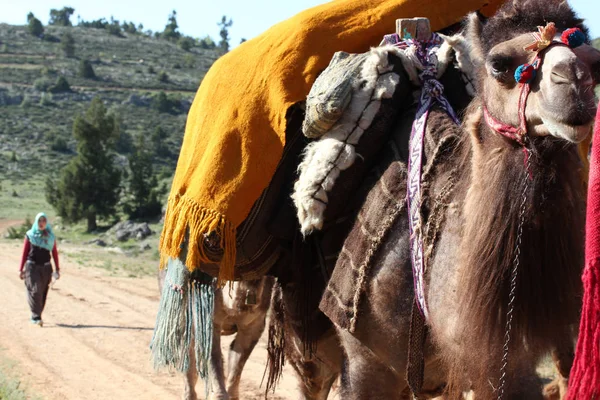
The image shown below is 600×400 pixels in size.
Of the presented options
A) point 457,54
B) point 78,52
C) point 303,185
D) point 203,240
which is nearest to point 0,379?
point 203,240

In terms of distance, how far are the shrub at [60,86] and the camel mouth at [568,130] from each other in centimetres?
7252

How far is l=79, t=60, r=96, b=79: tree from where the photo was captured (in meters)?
76.7

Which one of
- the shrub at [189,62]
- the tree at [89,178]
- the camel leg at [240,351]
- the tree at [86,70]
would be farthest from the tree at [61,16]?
the camel leg at [240,351]

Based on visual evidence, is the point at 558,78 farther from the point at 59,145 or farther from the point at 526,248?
the point at 59,145

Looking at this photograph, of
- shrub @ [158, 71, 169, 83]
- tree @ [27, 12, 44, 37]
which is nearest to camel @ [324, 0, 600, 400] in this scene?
shrub @ [158, 71, 169, 83]

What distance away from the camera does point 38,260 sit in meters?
14.5

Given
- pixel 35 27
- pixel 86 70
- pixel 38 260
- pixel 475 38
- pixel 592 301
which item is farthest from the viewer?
pixel 35 27

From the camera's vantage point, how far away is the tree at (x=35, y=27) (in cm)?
9416

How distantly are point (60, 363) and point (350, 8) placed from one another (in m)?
7.27

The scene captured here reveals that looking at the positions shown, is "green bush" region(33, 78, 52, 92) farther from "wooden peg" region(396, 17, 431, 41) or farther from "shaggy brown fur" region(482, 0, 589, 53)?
"shaggy brown fur" region(482, 0, 589, 53)

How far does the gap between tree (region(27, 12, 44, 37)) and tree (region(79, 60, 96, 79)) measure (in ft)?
65.1

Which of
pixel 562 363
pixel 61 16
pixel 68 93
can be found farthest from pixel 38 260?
pixel 61 16

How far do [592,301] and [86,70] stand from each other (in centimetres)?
7790

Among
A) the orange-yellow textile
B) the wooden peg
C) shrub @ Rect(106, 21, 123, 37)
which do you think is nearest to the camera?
the wooden peg
